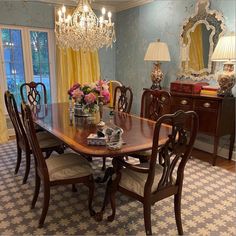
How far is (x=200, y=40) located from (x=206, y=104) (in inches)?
41.9

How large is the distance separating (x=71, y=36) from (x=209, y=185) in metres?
2.32

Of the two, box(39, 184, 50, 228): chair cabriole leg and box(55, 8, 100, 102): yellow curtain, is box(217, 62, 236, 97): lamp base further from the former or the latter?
box(55, 8, 100, 102): yellow curtain

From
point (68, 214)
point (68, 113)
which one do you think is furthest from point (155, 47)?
point (68, 214)

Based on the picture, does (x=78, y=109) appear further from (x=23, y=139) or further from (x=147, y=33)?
(x=147, y=33)

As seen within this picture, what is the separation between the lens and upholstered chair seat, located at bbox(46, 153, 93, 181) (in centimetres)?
185

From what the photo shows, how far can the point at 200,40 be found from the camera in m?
3.45

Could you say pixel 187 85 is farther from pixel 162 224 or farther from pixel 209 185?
pixel 162 224

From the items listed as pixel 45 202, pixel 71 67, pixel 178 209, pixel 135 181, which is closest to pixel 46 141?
pixel 45 202

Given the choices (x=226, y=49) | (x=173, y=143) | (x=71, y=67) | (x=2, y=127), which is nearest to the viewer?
(x=173, y=143)

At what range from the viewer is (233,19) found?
2.99m

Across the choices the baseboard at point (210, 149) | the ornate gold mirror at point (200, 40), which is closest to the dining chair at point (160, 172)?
the baseboard at point (210, 149)

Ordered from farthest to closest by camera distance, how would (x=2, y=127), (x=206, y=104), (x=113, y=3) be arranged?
(x=113, y=3) < (x=2, y=127) < (x=206, y=104)

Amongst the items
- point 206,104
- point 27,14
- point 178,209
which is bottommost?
point 178,209

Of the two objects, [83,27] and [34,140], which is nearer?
[34,140]
